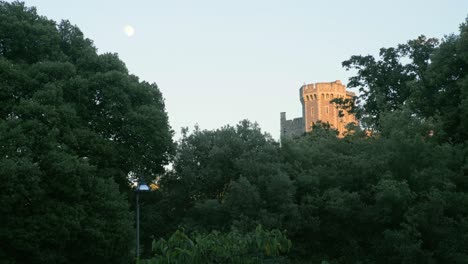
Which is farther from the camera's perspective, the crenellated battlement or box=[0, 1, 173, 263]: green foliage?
the crenellated battlement

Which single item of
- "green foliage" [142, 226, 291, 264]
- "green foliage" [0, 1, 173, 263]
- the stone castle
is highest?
the stone castle

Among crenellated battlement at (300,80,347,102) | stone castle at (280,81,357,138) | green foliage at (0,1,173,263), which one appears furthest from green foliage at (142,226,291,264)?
crenellated battlement at (300,80,347,102)

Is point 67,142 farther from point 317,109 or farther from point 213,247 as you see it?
point 317,109

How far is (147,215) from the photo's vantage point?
95.2 ft

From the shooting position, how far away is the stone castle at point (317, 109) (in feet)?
290

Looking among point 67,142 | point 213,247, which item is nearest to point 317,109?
point 67,142

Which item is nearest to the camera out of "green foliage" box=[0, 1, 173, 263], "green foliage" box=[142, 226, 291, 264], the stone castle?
"green foliage" box=[142, 226, 291, 264]

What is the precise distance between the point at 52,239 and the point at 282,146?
13.0m

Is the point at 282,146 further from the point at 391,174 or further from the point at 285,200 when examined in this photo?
the point at 391,174

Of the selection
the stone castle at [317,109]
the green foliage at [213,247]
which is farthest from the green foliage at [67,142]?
the stone castle at [317,109]

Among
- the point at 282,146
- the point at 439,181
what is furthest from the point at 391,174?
the point at 282,146

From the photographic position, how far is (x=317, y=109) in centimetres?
8838

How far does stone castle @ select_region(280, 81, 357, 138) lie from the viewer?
88.4 m

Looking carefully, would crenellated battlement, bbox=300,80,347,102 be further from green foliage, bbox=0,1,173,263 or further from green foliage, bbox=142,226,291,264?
green foliage, bbox=142,226,291,264
